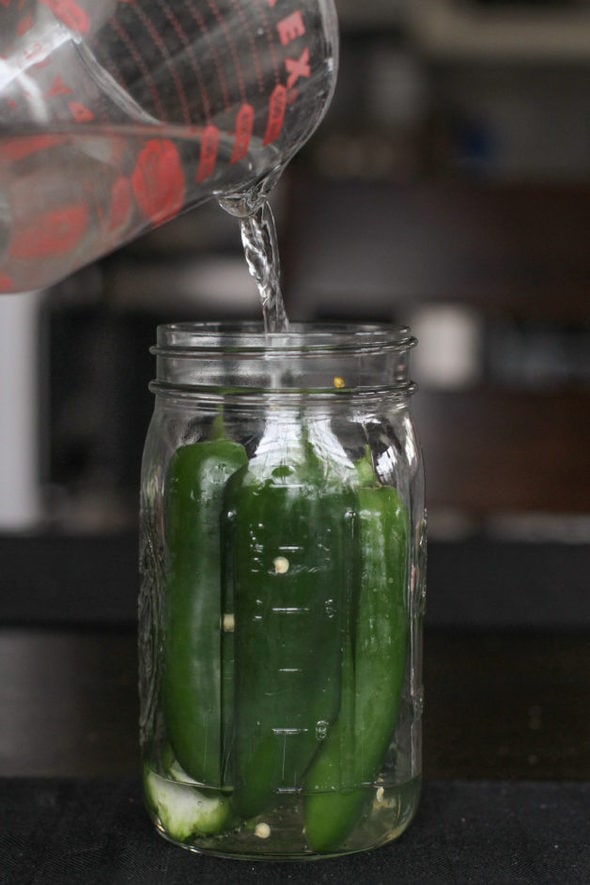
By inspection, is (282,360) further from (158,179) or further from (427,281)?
(427,281)

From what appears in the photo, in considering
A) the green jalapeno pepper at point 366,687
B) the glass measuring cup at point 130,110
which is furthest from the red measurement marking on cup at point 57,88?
the green jalapeno pepper at point 366,687

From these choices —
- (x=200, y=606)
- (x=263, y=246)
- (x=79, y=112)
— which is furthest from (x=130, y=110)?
(x=200, y=606)

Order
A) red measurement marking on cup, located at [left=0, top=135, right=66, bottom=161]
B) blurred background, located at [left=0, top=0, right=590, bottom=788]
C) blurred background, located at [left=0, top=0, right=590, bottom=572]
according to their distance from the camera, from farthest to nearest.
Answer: blurred background, located at [left=0, top=0, right=590, bottom=572] < blurred background, located at [left=0, top=0, right=590, bottom=788] < red measurement marking on cup, located at [left=0, top=135, right=66, bottom=161]

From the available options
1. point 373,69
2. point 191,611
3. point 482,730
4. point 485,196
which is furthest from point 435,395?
point 191,611

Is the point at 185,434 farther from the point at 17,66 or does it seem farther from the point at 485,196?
the point at 485,196

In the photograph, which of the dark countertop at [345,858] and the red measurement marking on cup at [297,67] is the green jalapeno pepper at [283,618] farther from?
the red measurement marking on cup at [297,67]

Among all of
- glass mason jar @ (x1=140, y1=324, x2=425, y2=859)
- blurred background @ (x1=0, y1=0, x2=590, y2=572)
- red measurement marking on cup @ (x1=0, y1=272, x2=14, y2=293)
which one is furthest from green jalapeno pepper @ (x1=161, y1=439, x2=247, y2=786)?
blurred background @ (x1=0, y1=0, x2=590, y2=572)

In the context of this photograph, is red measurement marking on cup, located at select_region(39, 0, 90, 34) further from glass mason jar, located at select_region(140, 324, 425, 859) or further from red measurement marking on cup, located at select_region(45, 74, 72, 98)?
glass mason jar, located at select_region(140, 324, 425, 859)
